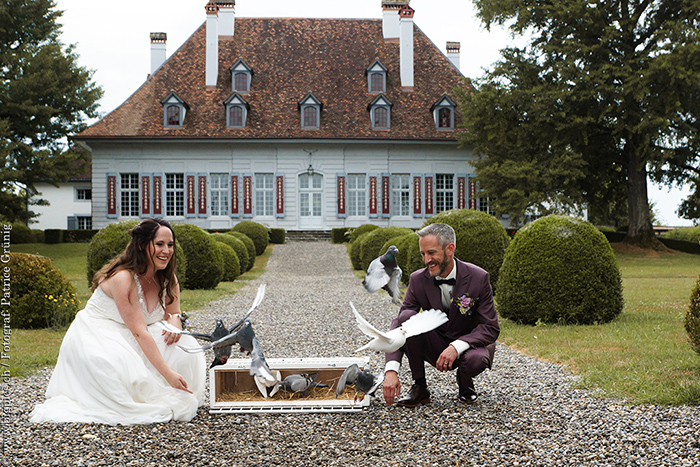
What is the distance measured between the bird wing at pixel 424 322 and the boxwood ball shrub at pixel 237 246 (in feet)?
44.3

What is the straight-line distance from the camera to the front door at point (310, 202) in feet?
97.4

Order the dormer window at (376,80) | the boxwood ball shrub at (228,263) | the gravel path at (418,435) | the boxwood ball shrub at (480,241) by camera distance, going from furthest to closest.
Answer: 1. the dormer window at (376,80)
2. the boxwood ball shrub at (228,263)
3. the boxwood ball shrub at (480,241)
4. the gravel path at (418,435)

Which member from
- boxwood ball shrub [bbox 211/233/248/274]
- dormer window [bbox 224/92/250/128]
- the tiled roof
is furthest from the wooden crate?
dormer window [bbox 224/92/250/128]

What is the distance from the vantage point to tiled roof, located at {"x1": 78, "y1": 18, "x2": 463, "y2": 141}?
28672 mm

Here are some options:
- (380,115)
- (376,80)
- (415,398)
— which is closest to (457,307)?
(415,398)

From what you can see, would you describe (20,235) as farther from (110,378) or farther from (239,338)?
(239,338)

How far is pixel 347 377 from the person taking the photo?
4270 millimetres

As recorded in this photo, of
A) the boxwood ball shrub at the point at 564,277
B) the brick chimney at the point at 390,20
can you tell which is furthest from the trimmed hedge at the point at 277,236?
the boxwood ball shrub at the point at 564,277

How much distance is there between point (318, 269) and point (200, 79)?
14.4 meters

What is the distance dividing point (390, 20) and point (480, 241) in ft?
77.4

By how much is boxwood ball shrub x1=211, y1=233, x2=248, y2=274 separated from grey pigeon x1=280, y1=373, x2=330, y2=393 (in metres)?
12.9

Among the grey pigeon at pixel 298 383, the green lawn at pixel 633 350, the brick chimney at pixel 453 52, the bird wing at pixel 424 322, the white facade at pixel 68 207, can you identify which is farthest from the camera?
the white facade at pixel 68 207

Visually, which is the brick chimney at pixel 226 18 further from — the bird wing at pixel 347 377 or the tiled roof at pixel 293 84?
the bird wing at pixel 347 377

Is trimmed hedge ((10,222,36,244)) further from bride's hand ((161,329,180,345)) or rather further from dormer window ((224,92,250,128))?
bride's hand ((161,329,180,345))
